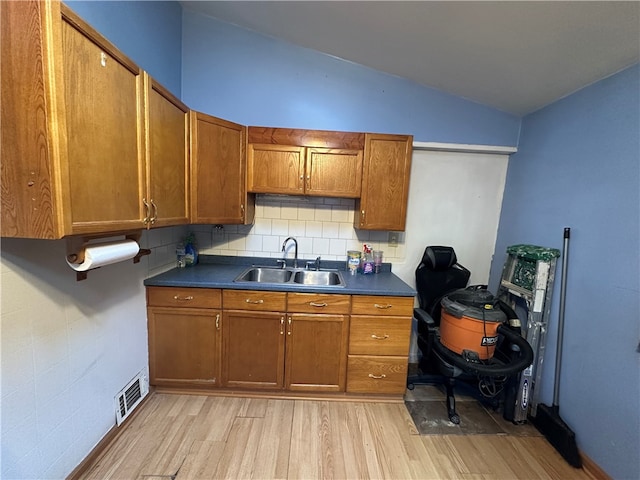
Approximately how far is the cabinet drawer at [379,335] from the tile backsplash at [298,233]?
709 mm

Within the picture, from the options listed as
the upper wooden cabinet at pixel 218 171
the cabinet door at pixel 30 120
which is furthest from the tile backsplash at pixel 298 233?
the cabinet door at pixel 30 120

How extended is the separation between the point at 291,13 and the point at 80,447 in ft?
9.48

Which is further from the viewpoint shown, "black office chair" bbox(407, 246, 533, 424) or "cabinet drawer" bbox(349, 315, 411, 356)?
"cabinet drawer" bbox(349, 315, 411, 356)

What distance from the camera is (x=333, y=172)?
2.06m

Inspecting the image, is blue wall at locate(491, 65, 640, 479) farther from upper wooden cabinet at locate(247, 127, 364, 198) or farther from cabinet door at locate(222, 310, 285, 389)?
cabinet door at locate(222, 310, 285, 389)

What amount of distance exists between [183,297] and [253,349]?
2.07 ft

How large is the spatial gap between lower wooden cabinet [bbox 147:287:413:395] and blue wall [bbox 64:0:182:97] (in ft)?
5.02

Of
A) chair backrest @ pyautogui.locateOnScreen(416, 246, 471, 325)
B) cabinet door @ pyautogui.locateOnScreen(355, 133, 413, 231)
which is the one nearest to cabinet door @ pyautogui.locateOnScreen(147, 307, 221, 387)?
cabinet door @ pyautogui.locateOnScreen(355, 133, 413, 231)

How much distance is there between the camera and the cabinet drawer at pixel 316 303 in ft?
6.09

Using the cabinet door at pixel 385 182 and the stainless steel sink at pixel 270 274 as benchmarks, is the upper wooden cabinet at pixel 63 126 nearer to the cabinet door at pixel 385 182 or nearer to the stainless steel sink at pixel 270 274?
the stainless steel sink at pixel 270 274

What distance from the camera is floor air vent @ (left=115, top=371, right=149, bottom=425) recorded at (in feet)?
5.26

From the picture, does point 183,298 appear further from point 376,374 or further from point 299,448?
point 376,374

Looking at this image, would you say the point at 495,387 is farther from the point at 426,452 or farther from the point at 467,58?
the point at 467,58

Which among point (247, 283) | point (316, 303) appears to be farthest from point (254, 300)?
point (316, 303)
